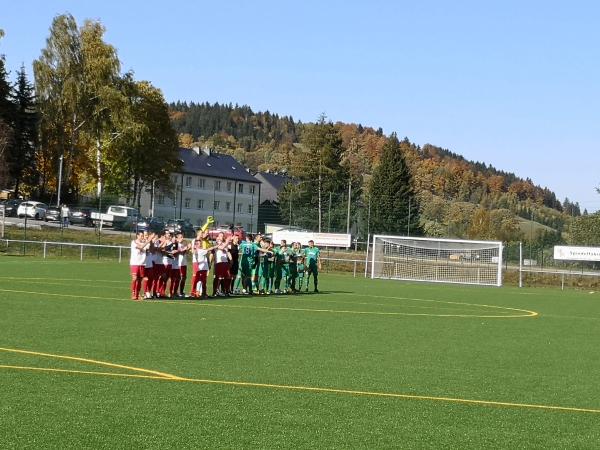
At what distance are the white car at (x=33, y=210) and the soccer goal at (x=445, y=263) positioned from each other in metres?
24.5

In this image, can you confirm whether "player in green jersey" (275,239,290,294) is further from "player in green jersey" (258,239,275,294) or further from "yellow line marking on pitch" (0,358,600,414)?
"yellow line marking on pitch" (0,358,600,414)

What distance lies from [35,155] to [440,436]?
72.8m

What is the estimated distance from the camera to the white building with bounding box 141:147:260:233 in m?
102

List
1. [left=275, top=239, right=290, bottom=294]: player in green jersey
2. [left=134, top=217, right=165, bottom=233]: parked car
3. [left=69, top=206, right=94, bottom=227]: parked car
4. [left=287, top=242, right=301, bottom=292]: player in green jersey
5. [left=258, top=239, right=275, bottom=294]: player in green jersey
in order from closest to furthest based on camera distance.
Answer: [left=258, top=239, right=275, bottom=294]: player in green jersey → [left=275, top=239, right=290, bottom=294]: player in green jersey → [left=287, top=242, right=301, bottom=292]: player in green jersey → [left=134, top=217, right=165, bottom=233]: parked car → [left=69, top=206, right=94, bottom=227]: parked car

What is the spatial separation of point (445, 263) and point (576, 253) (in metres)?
7.66

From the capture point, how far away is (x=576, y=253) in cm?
4966

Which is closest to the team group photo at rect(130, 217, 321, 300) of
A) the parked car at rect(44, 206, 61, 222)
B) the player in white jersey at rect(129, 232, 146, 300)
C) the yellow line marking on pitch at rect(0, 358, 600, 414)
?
the player in white jersey at rect(129, 232, 146, 300)

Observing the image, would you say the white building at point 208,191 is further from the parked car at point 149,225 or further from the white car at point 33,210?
the parked car at point 149,225

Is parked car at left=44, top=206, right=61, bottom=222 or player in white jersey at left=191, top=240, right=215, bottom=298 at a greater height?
parked car at left=44, top=206, right=61, bottom=222

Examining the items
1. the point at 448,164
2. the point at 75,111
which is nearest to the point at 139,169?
the point at 75,111

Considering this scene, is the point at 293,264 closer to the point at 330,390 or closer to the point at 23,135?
the point at 330,390

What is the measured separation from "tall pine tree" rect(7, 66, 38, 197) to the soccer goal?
36.7 m

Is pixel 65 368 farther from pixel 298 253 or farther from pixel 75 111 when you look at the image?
pixel 75 111

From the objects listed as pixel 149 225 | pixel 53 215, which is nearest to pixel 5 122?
pixel 53 215
